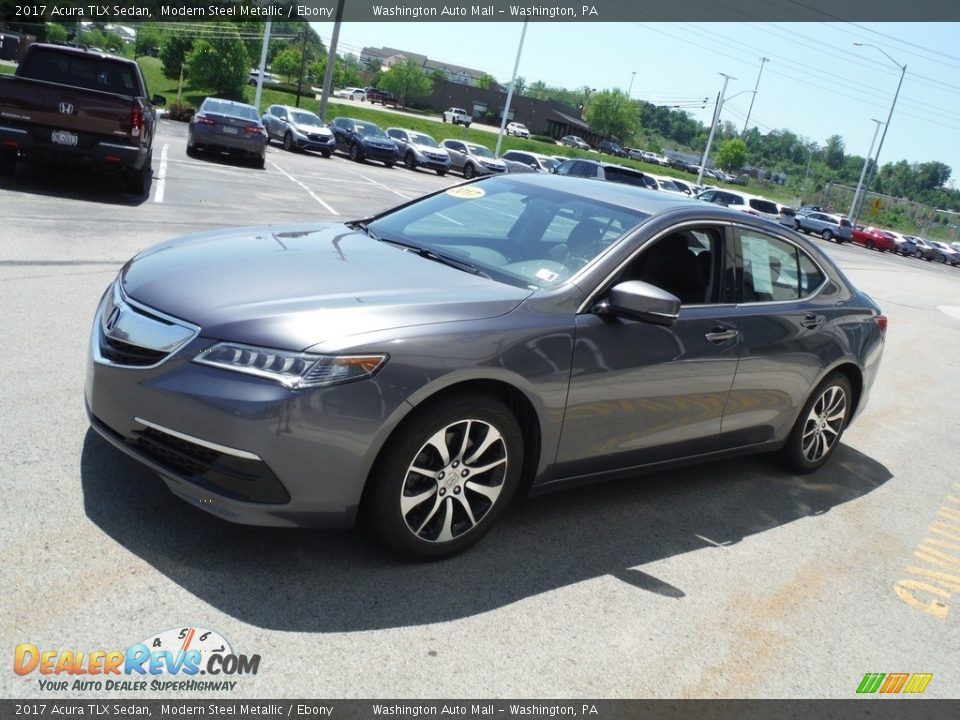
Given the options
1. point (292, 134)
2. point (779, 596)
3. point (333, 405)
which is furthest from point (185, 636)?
point (292, 134)

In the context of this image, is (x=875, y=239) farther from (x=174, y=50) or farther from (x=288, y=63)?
(x=288, y=63)

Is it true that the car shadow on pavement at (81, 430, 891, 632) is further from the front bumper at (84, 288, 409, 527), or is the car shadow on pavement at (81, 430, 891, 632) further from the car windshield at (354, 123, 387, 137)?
the car windshield at (354, 123, 387, 137)

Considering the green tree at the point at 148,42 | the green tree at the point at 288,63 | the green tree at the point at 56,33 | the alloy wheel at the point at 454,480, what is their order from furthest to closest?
the green tree at the point at 148,42
the green tree at the point at 288,63
the green tree at the point at 56,33
the alloy wheel at the point at 454,480

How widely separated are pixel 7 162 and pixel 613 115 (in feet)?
448

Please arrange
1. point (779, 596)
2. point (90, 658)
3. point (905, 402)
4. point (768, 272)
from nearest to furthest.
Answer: point (90, 658), point (779, 596), point (768, 272), point (905, 402)

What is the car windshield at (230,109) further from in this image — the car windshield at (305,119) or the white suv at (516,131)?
the white suv at (516,131)

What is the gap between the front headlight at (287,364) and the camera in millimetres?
3277

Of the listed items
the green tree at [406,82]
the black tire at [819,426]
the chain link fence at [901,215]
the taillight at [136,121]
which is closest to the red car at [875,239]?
the chain link fence at [901,215]

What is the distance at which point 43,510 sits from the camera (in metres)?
3.61

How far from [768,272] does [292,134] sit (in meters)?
30.2

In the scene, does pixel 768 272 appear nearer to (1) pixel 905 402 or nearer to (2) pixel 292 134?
(1) pixel 905 402

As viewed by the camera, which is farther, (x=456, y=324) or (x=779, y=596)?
(x=779, y=596)

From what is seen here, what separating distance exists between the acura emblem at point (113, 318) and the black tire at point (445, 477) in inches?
47.9

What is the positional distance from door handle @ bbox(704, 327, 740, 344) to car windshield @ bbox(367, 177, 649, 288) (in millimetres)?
699
